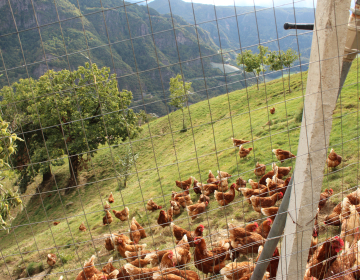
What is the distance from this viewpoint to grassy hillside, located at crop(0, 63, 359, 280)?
301 centimetres

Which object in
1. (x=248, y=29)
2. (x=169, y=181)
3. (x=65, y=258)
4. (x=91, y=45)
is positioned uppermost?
(x=248, y=29)

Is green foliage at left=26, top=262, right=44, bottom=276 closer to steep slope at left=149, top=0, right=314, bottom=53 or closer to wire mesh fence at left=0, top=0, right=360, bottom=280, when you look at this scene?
wire mesh fence at left=0, top=0, right=360, bottom=280

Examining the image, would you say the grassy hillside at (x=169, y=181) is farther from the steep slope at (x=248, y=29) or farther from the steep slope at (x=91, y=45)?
the steep slope at (x=248, y=29)

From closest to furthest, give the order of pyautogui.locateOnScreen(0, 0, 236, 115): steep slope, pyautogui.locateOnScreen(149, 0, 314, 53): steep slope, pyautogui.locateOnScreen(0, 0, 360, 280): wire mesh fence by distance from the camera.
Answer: pyautogui.locateOnScreen(0, 0, 360, 280): wire mesh fence, pyautogui.locateOnScreen(0, 0, 236, 115): steep slope, pyautogui.locateOnScreen(149, 0, 314, 53): steep slope

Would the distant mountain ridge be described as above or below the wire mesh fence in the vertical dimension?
above

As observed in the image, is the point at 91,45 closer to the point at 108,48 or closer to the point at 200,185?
the point at 108,48

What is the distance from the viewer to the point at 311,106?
6.84ft

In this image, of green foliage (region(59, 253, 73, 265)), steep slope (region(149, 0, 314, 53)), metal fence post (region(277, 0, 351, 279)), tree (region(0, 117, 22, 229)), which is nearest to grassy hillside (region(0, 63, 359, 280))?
green foliage (region(59, 253, 73, 265))

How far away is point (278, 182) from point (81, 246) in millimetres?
→ 4913

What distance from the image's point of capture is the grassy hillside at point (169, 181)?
3012mm

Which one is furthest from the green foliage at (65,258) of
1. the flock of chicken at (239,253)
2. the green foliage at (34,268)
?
the flock of chicken at (239,253)

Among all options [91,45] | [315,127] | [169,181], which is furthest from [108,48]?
[315,127]

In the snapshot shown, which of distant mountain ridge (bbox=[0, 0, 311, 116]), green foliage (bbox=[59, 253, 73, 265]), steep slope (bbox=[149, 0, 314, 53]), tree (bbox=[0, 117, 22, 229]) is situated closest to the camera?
distant mountain ridge (bbox=[0, 0, 311, 116])

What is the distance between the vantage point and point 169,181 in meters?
9.80
